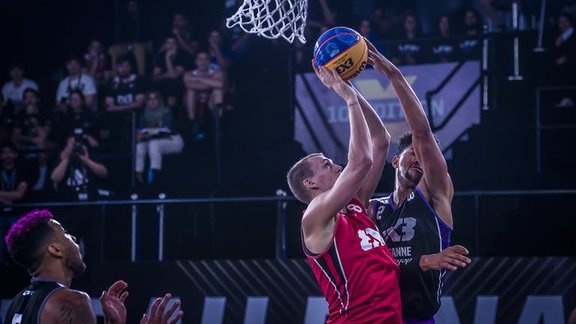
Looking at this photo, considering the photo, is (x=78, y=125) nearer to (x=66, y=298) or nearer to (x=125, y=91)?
(x=125, y=91)

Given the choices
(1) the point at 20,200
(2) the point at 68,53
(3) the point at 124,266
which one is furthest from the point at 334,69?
(2) the point at 68,53

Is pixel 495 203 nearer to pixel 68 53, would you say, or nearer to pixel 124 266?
pixel 124 266

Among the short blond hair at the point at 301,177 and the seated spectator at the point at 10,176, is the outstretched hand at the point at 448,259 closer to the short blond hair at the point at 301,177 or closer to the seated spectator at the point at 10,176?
the short blond hair at the point at 301,177

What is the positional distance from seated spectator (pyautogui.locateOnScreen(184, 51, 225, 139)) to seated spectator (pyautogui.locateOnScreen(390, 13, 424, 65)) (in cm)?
207

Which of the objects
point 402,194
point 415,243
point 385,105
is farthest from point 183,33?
point 415,243

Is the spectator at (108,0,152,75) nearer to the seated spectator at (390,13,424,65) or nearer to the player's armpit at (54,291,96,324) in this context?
the seated spectator at (390,13,424,65)

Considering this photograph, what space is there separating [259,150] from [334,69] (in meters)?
5.23

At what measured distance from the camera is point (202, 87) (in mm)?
10492

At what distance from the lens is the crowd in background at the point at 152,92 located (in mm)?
9734

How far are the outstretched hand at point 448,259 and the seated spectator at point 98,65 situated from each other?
7.42 m

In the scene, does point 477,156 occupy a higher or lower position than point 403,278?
higher

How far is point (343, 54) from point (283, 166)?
15.4ft

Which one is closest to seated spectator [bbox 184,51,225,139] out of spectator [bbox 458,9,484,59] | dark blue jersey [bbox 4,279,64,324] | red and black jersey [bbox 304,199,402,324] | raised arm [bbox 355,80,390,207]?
spectator [bbox 458,9,484,59]

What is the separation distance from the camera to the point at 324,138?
382 inches
